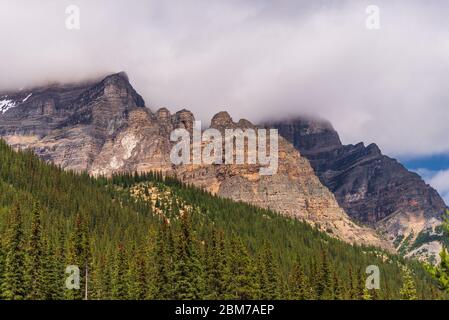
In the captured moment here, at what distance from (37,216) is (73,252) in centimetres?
751

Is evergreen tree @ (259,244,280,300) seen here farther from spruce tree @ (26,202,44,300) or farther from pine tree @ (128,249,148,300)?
spruce tree @ (26,202,44,300)

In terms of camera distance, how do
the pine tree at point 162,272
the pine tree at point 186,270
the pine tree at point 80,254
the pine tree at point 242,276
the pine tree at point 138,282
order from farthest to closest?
the pine tree at point 242,276
the pine tree at point 138,282
the pine tree at point 80,254
the pine tree at point 162,272
the pine tree at point 186,270

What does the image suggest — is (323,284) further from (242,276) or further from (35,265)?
(35,265)

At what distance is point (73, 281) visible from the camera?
292 feet

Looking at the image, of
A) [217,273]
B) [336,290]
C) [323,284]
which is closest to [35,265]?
[217,273]

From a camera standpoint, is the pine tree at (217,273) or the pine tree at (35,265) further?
the pine tree at (217,273)

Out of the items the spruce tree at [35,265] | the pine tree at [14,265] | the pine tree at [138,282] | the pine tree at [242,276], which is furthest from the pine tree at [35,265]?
the pine tree at [242,276]

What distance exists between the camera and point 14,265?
83.4 m

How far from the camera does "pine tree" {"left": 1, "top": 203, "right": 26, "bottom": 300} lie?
82062 mm

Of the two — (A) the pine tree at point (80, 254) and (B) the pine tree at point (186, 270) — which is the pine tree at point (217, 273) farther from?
(A) the pine tree at point (80, 254)

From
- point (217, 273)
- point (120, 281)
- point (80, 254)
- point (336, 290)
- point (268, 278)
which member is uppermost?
point (80, 254)

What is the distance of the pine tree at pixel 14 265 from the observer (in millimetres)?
82062
